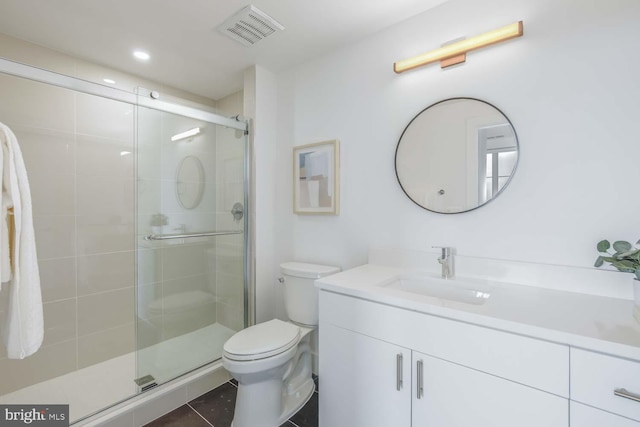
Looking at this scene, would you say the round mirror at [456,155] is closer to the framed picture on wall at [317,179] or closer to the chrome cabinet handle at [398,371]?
the framed picture on wall at [317,179]

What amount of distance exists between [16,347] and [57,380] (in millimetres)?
1265

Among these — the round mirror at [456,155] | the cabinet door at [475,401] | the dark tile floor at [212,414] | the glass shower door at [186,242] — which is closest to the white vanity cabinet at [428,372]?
the cabinet door at [475,401]

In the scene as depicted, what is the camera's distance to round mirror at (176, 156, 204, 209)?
1.92m

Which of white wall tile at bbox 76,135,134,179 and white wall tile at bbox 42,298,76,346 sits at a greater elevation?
white wall tile at bbox 76,135,134,179

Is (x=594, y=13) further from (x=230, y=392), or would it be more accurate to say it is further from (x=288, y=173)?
(x=230, y=392)

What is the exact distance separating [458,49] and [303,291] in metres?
1.61

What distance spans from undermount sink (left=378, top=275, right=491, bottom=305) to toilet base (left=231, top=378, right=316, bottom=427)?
902 mm

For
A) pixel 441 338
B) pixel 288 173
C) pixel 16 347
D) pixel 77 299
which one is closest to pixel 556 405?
pixel 441 338

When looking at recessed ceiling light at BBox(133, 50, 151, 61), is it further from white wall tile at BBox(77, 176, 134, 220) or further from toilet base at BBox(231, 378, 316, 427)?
toilet base at BBox(231, 378, 316, 427)

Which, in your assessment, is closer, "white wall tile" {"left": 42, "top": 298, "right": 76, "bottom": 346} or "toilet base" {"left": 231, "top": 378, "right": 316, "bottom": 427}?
"toilet base" {"left": 231, "top": 378, "right": 316, "bottom": 427}

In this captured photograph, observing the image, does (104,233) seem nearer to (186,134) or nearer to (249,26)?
(186,134)

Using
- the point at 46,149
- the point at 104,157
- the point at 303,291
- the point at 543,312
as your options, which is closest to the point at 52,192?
the point at 46,149

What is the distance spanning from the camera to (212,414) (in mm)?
1647

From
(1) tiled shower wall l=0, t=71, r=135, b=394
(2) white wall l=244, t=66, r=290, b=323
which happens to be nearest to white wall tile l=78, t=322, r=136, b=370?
(1) tiled shower wall l=0, t=71, r=135, b=394
